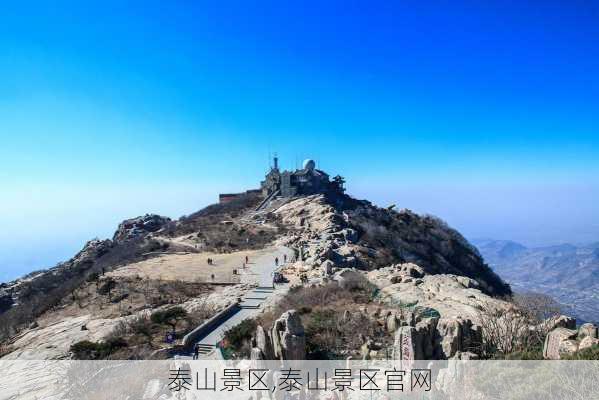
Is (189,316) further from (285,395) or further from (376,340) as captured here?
(285,395)

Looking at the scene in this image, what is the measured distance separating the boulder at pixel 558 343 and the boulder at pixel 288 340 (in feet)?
19.9

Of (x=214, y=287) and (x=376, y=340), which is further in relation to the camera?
(x=214, y=287)

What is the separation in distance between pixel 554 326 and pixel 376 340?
17.9ft

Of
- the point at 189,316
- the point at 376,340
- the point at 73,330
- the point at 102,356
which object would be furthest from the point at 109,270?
the point at 376,340

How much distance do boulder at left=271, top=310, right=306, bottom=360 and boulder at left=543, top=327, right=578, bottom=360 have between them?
607cm

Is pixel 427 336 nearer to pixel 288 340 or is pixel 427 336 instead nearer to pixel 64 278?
pixel 288 340

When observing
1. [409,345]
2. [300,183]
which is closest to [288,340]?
[409,345]

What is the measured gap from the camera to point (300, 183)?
6050 centimetres

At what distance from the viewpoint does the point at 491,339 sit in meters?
12.0

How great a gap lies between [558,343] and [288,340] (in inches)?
264

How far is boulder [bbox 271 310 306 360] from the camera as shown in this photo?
37.6 ft

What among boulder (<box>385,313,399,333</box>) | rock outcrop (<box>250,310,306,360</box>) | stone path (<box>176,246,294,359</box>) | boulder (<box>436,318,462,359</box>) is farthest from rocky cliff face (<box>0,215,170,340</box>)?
boulder (<box>436,318,462,359</box>)

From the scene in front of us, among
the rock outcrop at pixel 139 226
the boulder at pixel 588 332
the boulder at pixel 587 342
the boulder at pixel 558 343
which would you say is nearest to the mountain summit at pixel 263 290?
the rock outcrop at pixel 139 226

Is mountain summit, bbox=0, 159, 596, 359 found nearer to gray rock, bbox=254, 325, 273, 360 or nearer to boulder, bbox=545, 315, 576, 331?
gray rock, bbox=254, 325, 273, 360
